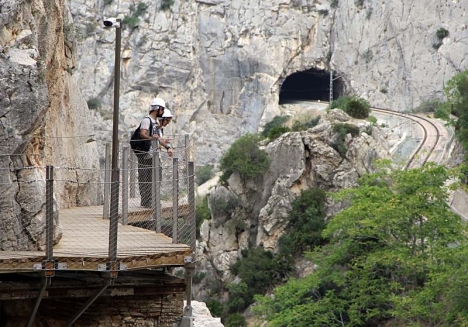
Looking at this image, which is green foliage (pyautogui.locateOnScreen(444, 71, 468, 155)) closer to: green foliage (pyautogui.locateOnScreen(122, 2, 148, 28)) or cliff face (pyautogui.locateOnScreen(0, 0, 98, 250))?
green foliage (pyautogui.locateOnScreen(122, 2, 148, 28))

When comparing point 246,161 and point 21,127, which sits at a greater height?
point 21,127

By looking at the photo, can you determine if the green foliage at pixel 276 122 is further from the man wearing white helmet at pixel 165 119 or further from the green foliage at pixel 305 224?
the man wearing white helmet at pixel 165 119

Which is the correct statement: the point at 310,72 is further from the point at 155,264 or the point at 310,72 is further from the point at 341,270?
the point at 155,264

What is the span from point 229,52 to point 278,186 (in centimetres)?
3290

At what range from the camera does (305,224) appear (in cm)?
5550

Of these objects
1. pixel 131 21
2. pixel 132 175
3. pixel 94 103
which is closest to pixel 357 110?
pixel 94 103

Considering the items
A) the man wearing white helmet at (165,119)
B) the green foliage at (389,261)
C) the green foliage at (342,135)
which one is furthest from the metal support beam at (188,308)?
the green foliage at (342,135)

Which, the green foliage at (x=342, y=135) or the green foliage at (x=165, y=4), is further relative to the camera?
the green foliage at (x=165, y=4)

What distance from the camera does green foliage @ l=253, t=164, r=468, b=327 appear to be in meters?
33.7

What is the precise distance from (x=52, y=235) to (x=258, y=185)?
5052 cm

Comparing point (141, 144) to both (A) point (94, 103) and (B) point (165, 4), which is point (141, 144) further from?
(B) point (165, 4)

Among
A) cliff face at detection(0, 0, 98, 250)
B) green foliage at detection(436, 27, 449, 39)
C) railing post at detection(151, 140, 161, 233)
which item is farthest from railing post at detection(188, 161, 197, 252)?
green foliage at detection(436, 27, 449, 39)

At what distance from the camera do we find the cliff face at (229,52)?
86.9 meters

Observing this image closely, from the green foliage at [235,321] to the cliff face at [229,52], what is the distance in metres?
38.9
